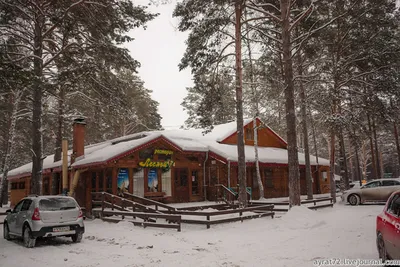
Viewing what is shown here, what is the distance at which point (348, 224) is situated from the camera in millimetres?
11977

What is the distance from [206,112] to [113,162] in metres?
6.22

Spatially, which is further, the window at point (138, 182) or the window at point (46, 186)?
the window at point (46, 186)

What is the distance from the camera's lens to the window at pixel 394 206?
18.4 feet

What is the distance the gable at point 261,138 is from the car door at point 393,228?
2169 cm

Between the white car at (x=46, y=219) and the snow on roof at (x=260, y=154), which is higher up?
the snow on roof at (x=260, y=154)

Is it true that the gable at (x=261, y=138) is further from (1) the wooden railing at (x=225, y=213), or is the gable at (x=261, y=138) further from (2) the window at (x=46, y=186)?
(2) the window at (x=46, y=186)


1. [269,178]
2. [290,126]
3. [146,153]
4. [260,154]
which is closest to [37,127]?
[146,153]

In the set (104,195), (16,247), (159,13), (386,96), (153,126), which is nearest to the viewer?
(16,247)

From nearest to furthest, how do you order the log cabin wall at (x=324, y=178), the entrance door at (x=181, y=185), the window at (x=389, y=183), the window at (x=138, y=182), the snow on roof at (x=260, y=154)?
the window at (x=389, y=183), the window at (x=138, y=182), the entrance door at (x=181, y=185), the snow on roof at (x=260, y=154), the log cabin wall at (x=324, y=178)

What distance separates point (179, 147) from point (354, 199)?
38.8ft

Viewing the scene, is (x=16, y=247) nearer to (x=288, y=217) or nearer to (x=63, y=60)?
(x=288, y=217)

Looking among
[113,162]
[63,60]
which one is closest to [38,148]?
[113,162]

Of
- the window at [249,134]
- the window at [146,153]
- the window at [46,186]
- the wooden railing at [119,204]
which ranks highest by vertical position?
the window at [249,134]

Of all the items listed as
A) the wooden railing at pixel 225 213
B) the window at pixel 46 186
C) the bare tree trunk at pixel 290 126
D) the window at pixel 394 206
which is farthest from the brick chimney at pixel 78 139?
the window at pixel 394 206
